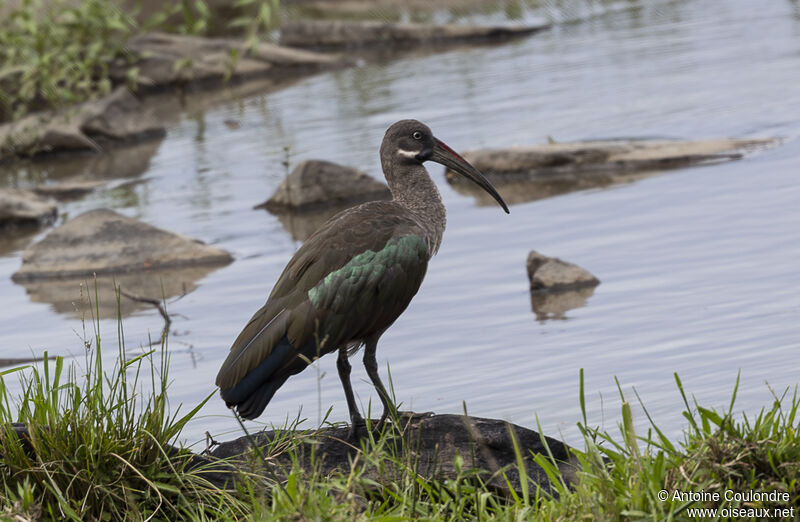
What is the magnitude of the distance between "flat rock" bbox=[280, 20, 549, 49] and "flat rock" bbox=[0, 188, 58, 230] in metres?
11.0

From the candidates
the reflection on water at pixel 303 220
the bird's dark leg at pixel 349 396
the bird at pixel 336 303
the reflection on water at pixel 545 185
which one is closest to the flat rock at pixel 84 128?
the reflection on water at pixel 303 220

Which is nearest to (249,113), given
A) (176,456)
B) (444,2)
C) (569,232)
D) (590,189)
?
(590,189)

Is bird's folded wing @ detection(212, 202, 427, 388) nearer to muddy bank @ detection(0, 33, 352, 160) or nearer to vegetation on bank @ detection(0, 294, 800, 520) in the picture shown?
vegetation on bank @ detection(0, 294, 800, 520)

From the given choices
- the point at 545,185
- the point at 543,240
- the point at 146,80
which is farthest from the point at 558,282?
the point at 146,80

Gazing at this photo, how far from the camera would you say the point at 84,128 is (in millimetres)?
15555

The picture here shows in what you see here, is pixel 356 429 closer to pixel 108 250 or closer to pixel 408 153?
pixel 408 153

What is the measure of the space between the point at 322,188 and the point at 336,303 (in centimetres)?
585

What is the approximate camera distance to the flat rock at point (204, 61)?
19281mm

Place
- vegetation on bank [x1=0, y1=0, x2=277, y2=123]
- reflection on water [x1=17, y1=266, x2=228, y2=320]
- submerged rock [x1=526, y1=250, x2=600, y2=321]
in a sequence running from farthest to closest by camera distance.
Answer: vegetation on bank [x1=0, y1=0, x2=277, y2=123], reflection on water [x1=17, y1=266, x2=228, y2=320], submerged rock [x1=526, y1=250, x2=600, y2=321]

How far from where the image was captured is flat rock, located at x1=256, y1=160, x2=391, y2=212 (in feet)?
35.0

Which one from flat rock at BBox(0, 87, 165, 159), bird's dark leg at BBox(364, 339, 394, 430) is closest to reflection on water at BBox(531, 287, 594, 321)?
bird's dark leg at BBox(364, 339, 394, 430)

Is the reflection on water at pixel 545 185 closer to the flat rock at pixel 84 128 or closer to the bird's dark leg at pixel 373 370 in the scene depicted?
the bird's dark leg at pixel 373 370

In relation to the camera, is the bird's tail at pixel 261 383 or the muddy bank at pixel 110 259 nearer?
the bird's tail at pixel 261 383

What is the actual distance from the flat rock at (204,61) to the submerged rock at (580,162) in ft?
28.0
